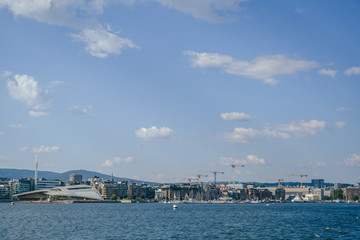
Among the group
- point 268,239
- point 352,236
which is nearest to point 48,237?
point 268,239

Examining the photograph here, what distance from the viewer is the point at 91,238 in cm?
5406

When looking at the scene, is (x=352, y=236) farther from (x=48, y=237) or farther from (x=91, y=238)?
(x=48, y=237)

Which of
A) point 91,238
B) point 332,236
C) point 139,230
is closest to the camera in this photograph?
point 91,238

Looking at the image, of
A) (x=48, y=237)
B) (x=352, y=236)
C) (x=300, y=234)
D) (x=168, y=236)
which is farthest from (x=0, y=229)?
(x=352, y=236)

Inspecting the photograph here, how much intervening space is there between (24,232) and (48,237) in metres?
7.86

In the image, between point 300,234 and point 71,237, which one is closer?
point 71,237

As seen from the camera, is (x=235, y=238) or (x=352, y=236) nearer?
(x=235, y=238)

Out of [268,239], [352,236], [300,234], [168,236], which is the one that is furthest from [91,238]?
[352,236]

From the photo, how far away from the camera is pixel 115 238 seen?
54.7 meters

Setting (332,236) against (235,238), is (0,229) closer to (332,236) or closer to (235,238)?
(235,238)

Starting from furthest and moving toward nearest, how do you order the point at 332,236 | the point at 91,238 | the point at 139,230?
1. the point at 139,230
2. the point at 332,236
3. the point at 91,238

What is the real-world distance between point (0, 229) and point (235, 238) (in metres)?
33.9

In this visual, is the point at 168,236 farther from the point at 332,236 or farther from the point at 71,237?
the point at 332,236

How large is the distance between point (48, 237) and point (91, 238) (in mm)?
5402
